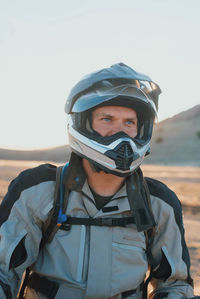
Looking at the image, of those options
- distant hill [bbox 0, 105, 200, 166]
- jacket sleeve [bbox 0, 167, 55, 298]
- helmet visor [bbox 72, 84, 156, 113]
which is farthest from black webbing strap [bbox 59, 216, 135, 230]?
distant hill [bbox 0, 105, 200, 166]

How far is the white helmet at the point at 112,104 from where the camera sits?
261cm

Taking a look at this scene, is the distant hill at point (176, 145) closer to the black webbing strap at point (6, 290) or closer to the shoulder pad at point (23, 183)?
the shoulder pad at point (23, 183)

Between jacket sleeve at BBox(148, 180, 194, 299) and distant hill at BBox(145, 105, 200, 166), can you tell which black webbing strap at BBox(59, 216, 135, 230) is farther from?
distant hill at BBox(145, 105, 200, 166)

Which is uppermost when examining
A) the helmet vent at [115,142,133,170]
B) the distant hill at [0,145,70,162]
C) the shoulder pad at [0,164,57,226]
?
the helmet vent at [115,142,133,170]

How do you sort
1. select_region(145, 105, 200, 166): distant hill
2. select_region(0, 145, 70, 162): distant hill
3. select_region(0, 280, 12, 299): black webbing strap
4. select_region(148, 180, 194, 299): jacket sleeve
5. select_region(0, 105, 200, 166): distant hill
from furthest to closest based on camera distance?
select_region(0, 145, 70, 162): distant hill → select_region(0, 105, 200, 166): distant hill → select_region(145, 105, 200, 166): distant hill → select_region(148, 180, 194, 299): jacket sleeve → select_region(0, 280, 12, 299): black webbing strap

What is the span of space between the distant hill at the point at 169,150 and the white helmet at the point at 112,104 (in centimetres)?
3347

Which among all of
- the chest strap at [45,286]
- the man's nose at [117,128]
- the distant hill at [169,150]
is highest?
the man's nose at [117,128]

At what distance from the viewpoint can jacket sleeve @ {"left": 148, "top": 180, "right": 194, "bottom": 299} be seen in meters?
2.59

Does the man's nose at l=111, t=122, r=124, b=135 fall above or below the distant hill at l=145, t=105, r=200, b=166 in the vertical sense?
above

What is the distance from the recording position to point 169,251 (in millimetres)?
2615

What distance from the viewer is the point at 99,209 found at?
253cm

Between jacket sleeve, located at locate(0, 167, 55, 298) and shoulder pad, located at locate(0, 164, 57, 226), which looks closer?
jacket sleeve, located at locate(0, 167, 55, 298)

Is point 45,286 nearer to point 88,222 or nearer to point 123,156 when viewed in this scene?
point 88,222

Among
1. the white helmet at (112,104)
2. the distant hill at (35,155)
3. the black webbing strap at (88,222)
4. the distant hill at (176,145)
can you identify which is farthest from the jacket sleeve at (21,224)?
the distant hill at (35,155)
